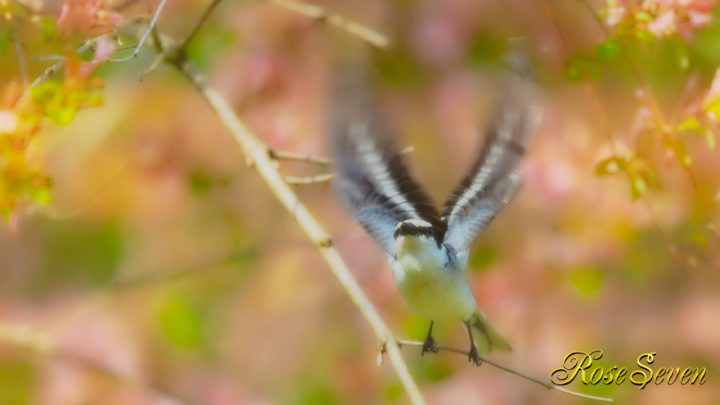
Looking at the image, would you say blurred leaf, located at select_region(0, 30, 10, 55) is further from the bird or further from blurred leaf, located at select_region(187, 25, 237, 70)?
blurred leaf, located at select_region(187, 25, 237, 70)

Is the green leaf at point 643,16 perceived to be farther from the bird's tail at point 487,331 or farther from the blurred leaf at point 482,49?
the blurred leaf at point 482,49

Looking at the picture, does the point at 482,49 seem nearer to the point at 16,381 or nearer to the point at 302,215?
the point at 16,381

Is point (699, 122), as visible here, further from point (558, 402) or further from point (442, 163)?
point (442, 163)

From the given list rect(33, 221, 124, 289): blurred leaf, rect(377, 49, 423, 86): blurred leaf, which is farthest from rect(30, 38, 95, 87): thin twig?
rect(33, 221, 124, 289): blurred leaf

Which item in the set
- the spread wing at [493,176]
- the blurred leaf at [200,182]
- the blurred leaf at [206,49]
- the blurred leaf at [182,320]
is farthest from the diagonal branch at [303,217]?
the blurred leaf at [182,320]

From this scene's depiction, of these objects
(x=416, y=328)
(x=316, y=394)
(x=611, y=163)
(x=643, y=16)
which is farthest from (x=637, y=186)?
(x=316, y=394)

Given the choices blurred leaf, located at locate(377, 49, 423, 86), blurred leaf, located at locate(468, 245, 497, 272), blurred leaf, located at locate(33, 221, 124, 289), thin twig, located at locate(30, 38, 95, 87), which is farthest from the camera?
blurred leaf, located at locate(33, 221, 124, 289)
